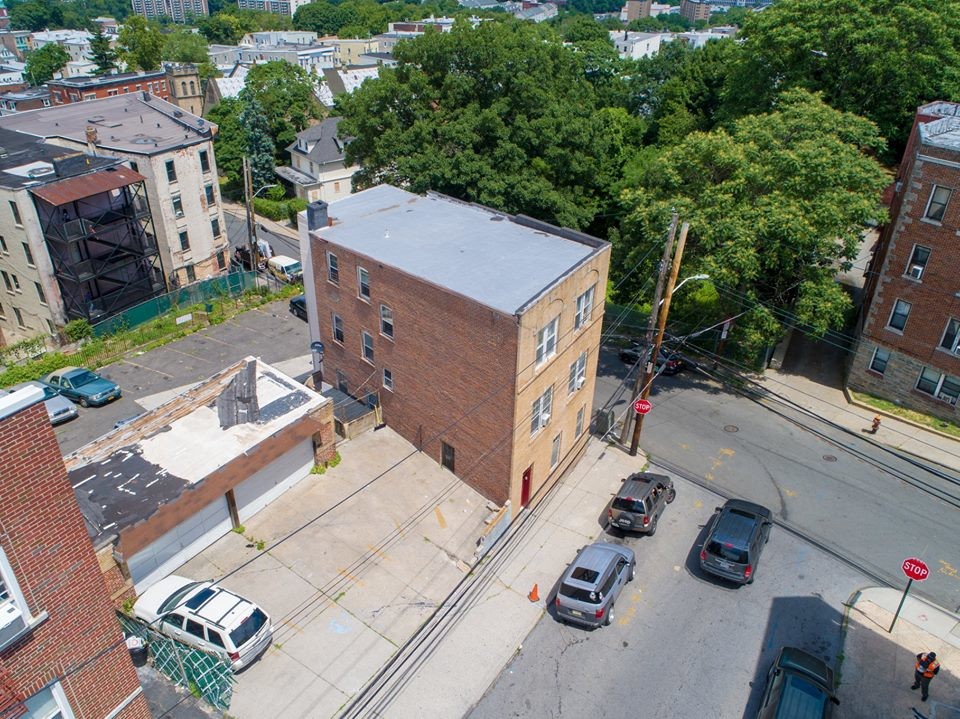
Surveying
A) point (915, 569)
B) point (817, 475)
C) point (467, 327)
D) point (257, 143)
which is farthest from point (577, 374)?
point (257, 143)

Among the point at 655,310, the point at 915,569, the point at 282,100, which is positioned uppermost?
the point at 655,310

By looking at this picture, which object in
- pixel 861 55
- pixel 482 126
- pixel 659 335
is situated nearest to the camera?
pixel 659 335

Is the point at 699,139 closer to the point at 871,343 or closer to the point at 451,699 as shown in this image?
the point at 871,343

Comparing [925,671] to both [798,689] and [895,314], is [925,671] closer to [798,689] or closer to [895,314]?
[798,689]

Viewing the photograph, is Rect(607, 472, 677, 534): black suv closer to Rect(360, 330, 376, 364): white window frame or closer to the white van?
Rect(360, 330, 376, 364): white window frame

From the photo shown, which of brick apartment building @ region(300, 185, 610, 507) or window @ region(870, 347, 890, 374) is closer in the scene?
brick apartment building @ region(300, 185, 610, 507)

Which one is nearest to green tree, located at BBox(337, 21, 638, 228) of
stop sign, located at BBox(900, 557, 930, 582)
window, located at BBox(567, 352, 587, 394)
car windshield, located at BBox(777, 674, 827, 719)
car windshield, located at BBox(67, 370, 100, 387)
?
window, located at BBox(567, 352, 587, 394)

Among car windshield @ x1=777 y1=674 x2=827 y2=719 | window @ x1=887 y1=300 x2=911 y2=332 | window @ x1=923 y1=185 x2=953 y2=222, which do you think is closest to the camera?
car windshield @ x1=777 y1=674 x2=827 y2=719
